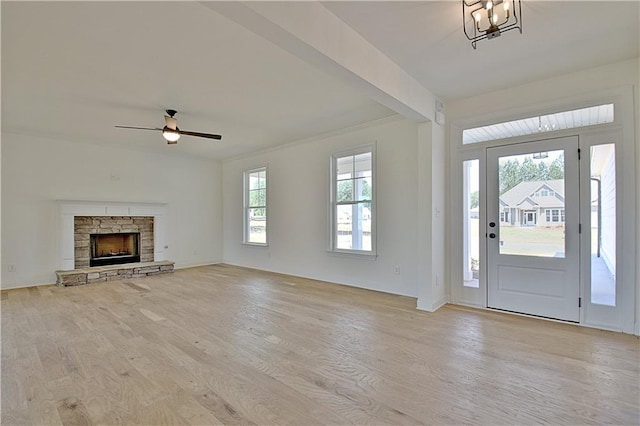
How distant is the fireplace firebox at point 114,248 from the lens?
6516 mm

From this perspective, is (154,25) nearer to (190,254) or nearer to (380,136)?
(380,136)

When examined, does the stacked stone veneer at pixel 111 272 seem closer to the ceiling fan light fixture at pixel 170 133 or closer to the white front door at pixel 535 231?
the ceiling fan light fixture at pixel 170 133

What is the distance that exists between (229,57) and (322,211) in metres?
3.33

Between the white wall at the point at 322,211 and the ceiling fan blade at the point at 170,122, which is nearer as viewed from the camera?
the ceiling fan blade at the point at 170,122

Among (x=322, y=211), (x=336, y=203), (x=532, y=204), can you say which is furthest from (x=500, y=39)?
(x=322, y=211)

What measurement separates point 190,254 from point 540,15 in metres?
7.55

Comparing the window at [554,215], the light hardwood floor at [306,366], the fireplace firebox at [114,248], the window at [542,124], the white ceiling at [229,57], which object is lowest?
the light hardwood floor at [306,366]

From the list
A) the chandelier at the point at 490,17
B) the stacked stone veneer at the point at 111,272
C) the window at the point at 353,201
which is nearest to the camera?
the chandelier at the point at 490,17

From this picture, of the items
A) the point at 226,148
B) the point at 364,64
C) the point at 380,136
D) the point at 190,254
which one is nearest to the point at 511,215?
the point at 380,136

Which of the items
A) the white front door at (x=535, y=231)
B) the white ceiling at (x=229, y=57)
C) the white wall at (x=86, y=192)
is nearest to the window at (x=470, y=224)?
the white front door at (x=535, y=231)

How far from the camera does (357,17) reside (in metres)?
2.45

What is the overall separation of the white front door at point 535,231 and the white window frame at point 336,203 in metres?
1.65

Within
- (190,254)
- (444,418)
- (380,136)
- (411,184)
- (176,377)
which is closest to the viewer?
(444,418)

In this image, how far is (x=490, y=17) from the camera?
2254 millimetres
